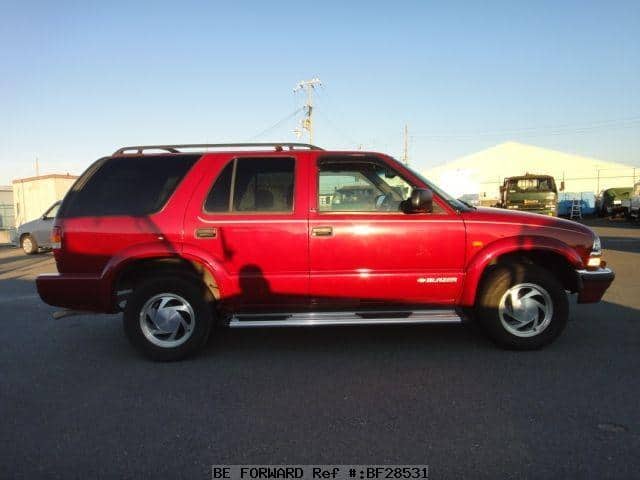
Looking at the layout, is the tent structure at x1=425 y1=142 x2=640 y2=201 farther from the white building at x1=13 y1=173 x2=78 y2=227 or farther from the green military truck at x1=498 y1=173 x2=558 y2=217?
the white building at x1=13 y1=173 x2=78 y2=227

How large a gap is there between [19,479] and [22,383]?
1714mm

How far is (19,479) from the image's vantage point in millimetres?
2781

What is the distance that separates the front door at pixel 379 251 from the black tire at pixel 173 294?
1053 mm

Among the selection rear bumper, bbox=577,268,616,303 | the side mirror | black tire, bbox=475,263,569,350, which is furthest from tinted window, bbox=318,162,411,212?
rear bumper, bbox=577,268,616,303

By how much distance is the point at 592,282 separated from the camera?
476cm

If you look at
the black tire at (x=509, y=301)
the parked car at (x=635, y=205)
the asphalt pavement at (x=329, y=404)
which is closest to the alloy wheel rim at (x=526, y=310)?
the black tire at (x=509, y=301)

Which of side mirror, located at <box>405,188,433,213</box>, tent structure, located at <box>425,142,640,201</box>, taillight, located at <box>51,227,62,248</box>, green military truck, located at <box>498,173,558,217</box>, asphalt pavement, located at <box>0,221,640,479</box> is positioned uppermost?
tent structure, located at <box>425,142,640,201</box>

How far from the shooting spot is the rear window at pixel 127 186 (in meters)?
4.77

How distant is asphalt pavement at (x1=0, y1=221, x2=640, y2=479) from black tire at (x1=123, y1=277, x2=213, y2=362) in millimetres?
129

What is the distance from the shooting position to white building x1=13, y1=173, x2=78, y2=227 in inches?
883

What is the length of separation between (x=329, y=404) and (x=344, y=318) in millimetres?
1049

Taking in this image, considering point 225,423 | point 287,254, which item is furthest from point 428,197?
point 225,423

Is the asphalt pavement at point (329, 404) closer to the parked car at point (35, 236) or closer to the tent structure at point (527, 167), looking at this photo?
the parked car at point (35, 236)

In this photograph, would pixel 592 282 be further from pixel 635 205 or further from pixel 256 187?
pixel 635 205
